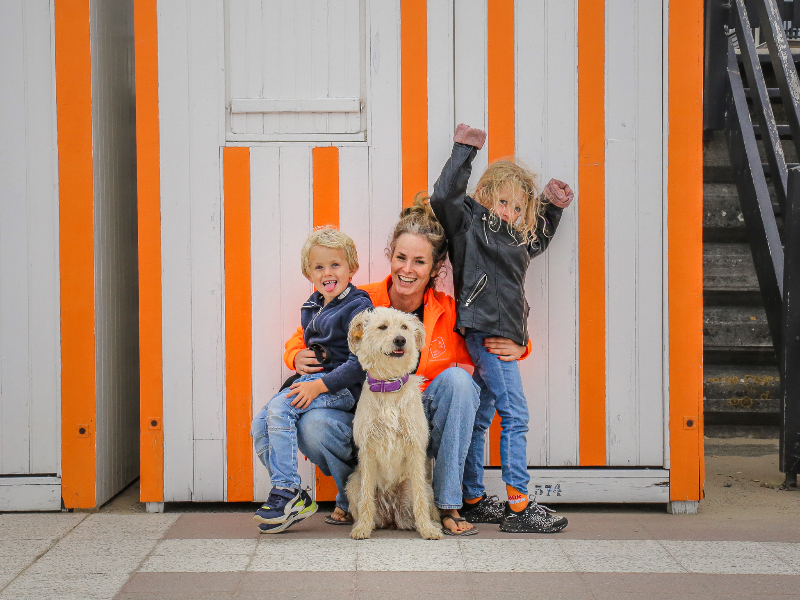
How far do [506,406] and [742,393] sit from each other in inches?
97.4

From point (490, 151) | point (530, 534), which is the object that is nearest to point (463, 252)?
point (490, 151)

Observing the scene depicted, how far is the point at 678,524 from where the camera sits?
11.3 feet

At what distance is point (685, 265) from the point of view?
363cm

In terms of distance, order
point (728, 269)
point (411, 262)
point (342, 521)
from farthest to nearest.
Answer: point (728, 269), point (342, 521), point (411, 262)

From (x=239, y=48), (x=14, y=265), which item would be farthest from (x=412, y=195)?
(x=14, y=265)

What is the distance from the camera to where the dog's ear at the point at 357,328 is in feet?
10.0

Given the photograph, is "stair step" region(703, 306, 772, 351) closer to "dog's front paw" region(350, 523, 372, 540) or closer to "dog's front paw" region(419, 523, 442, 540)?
"dog's front paw" region(419, 523, 442, 540)

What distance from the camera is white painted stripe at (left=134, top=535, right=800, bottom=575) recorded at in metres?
2.79

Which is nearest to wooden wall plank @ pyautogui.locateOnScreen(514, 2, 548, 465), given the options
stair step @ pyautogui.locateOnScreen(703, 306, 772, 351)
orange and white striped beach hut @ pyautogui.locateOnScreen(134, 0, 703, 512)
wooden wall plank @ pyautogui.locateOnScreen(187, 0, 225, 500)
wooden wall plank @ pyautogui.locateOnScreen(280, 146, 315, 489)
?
orange and white striped beach hut @ pyautogui.locateOnScreen(134, 0, 703, 512)

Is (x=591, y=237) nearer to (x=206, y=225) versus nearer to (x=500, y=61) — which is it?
(x=500, y=61)

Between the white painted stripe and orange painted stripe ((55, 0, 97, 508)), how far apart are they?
0.82 meters

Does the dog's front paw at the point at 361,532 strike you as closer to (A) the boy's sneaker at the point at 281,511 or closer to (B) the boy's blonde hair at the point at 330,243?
(A) the boy's sneaker at the point at 281,511

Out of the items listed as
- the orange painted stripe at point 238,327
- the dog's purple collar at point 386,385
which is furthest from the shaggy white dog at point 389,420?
the orange painted stripe at point 238,327

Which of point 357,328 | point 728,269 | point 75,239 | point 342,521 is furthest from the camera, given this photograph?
point 728,269
